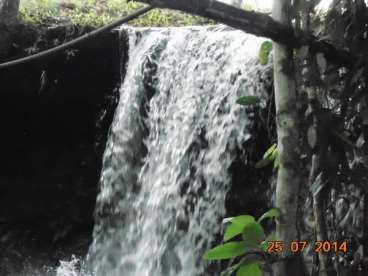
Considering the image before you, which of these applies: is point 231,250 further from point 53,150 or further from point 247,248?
point 53,150

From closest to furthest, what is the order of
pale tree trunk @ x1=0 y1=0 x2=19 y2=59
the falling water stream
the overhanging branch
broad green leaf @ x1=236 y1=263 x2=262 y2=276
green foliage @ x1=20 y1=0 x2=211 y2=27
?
1. the overhanging branch
2. broad green leaf @ x1=236 y1=263 x2=262 y2=276
3. the falling water stream
4. pale tree trunk @ x1=0 y1=0 x2=19 y2=59
5. green foliage @ x1=20 y1=0 x2=211 y2=27

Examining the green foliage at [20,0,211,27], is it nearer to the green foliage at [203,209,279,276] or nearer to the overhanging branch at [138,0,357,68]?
the overhanging branch at [138,0,357,68]

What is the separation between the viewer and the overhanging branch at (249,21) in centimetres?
125

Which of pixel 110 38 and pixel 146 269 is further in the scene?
pixel 110 38

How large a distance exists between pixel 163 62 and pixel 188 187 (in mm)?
1208

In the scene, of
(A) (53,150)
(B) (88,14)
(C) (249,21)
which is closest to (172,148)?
(A) (53,150)

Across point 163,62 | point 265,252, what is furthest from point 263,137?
point 265,252

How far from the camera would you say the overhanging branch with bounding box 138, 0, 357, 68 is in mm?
1245

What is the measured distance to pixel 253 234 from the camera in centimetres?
138

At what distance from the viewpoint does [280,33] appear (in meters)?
1.36

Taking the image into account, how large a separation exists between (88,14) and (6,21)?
815mm

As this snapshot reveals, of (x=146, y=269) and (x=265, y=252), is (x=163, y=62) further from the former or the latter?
(x=265, y=252)

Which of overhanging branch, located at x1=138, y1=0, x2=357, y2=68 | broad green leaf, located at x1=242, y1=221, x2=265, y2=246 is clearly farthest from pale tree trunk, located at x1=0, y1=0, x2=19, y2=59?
broad green leaf, located at x1=242, y1=221, x2=265, y2=246

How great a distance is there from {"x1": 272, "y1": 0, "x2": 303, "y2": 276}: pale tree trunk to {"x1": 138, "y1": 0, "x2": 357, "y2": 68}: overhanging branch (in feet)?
0.14
